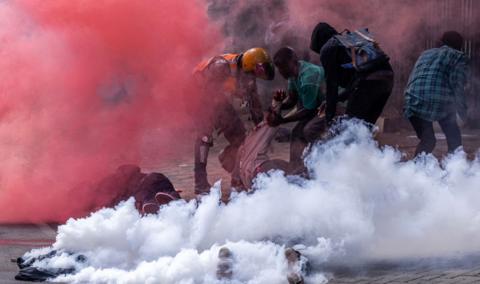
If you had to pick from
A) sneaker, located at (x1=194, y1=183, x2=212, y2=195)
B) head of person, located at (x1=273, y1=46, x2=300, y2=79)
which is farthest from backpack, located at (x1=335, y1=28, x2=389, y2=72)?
sneaker, located at (x1=194, y1=183, x2=212, y2=195)

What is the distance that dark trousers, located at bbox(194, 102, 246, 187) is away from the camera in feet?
29.0

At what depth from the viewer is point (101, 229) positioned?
252 inches

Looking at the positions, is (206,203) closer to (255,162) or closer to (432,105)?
(255,162)

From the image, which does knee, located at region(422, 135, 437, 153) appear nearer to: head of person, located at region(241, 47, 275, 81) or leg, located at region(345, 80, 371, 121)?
leg, located at region(345, 80, 371, 121)

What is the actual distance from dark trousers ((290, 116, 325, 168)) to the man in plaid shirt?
3.43 feet

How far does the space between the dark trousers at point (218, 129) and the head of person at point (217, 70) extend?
1.03 feet

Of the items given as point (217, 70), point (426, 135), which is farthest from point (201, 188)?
point (426, 135)

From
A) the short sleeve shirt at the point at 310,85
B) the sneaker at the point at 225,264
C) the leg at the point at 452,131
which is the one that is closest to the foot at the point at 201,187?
the short sleeve shirt at the point at 310,85

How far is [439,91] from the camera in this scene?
882 cm

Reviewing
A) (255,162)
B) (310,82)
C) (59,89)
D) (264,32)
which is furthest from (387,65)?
(59,89)

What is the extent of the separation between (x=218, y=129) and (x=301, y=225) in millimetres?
2991

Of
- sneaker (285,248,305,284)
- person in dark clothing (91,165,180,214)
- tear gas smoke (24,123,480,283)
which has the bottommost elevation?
→ sneaker (285,248,305,284)

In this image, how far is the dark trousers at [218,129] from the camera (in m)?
8.84

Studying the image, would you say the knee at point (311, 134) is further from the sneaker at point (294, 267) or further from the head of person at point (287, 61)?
the sneaker at point (294, 267)
